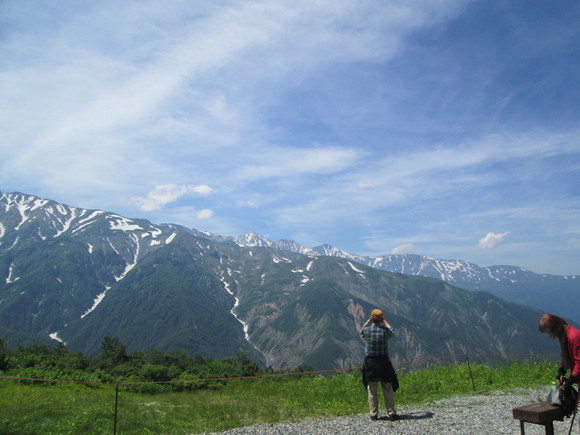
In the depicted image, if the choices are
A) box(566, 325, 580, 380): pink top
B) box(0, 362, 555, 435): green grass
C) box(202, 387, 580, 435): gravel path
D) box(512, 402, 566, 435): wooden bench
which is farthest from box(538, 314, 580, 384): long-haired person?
box(0, 362, 555, 435): green grass

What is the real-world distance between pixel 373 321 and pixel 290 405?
5.06 metres

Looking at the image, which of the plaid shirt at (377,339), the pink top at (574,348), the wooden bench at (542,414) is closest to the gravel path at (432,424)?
the plaid shirt at (377,339)

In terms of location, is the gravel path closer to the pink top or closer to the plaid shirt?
the plaid shirt

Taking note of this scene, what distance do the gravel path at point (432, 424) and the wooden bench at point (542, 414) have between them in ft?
14.0

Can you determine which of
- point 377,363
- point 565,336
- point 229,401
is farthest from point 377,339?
point 229,401

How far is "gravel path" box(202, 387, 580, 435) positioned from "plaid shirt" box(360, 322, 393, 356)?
1.93 metres

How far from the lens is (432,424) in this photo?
35.7 feet

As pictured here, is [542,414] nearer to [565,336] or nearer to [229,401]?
[565,336]

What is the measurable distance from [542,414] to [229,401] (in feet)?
38.0

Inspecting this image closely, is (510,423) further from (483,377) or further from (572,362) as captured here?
(483,377)

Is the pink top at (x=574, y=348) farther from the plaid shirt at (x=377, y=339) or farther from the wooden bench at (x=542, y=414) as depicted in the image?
the plaid shirt at (x=377, y=339)

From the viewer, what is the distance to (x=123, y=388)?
20094 millimetres

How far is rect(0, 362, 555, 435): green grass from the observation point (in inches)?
426

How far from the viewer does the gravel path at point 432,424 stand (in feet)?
33.7
